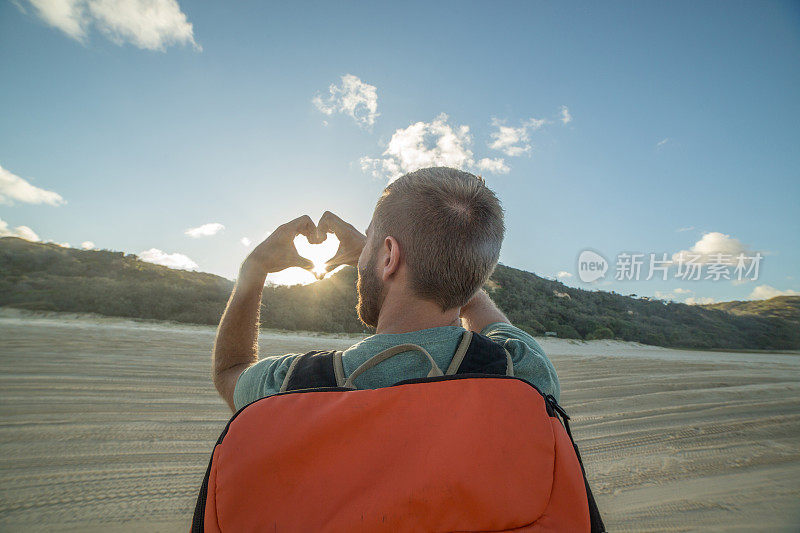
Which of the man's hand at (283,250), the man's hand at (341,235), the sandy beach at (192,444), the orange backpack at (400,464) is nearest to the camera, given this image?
the orange backpack at (400,464)

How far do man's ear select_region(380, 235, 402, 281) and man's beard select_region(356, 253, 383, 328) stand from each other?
4 cm

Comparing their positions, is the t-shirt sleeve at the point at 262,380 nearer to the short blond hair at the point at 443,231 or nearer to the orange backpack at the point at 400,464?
the orange backpack at the point at 400,464

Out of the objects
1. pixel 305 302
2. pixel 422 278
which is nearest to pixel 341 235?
pixel 422 278

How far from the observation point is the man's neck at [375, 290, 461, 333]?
1039mm

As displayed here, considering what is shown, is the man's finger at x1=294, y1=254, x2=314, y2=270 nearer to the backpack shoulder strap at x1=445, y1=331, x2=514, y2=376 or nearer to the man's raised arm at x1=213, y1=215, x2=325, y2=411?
the man's raised arm at x1=213, y1=215, x2=325, y2=411

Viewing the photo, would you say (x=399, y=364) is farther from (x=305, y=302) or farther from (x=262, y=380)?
(x=305, y=302)

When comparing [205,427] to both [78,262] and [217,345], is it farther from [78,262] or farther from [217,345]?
[78,262]

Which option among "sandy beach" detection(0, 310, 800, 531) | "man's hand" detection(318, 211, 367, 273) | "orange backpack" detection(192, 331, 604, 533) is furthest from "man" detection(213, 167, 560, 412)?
"sandy beach" detection(0, 310, 800, 531)

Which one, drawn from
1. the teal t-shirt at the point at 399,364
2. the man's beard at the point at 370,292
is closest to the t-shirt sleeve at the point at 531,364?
the teal t-shirt at the point at 399,364

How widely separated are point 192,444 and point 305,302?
11062mm

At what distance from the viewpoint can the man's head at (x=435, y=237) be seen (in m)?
1.02

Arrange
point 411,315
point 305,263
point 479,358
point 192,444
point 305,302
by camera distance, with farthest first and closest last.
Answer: point 305,302 → point 192,444 → point 305,263 → point 411,315 → point 479,358

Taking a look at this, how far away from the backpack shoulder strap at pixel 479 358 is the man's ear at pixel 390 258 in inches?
11.6

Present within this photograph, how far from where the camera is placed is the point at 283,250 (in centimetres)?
139
